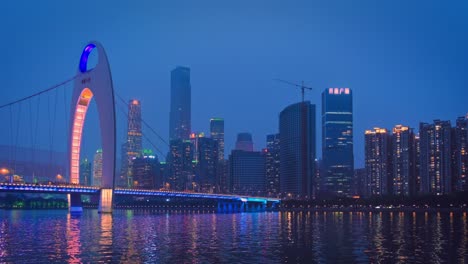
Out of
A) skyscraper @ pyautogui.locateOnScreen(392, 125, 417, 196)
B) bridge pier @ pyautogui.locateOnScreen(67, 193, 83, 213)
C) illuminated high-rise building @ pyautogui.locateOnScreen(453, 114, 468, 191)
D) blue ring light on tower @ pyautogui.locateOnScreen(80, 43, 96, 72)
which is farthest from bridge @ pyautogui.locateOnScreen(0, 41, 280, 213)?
skyscraper @ pyautogui.locateOnScreen(392, 125, 417, 196)

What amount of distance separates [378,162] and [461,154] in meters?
40.6

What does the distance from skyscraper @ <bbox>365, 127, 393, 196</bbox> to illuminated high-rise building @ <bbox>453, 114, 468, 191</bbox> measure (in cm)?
2949

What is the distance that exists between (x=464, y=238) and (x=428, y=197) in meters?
99.9

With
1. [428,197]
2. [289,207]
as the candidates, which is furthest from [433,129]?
[289,207]

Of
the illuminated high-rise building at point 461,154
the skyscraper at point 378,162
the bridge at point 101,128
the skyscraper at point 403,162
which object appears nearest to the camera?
the bridge at point 101,128

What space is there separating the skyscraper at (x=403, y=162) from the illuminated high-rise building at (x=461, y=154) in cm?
1830

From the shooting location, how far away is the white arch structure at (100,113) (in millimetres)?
77062

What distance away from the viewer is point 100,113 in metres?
78.5

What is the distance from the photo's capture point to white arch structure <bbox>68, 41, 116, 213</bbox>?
7706 centimetres

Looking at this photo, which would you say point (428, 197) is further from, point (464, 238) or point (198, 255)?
point (198, 255)

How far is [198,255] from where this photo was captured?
2903 cm

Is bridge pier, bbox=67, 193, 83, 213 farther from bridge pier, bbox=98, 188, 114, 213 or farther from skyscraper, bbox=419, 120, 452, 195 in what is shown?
skyscraper, bbox=419, 120, 452, 195

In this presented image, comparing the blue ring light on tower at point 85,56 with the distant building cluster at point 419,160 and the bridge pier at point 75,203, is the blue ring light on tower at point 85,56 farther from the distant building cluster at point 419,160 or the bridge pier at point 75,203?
the distant building cluster at point 419,160

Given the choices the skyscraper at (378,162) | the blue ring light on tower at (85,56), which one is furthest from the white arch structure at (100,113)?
the skyscraper at (378,162)
